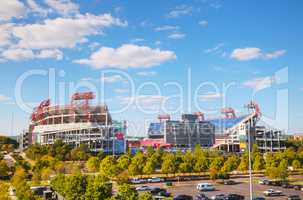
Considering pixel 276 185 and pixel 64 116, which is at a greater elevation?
pixel 64 116

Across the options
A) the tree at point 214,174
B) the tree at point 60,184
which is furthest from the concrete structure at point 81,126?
the tree at point 60,184

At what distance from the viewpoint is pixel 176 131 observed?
126 meters

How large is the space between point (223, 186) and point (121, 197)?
28892 mm

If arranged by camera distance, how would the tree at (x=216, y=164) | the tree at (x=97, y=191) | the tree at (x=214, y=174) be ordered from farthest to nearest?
1. the tree at (x=216, y=164)
2. the tree at (x=214, y=174)
3. the tree at (x=97, y=191)

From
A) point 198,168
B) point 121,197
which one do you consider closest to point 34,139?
point 198,168

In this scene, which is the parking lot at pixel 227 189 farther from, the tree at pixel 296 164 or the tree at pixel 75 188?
the tree at pixel 75 188

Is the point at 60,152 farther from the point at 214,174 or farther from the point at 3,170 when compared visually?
the point at 214,174

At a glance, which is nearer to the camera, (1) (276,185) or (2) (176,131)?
(1) (276,185)

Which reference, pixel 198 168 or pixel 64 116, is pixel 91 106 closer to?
pixel 64 116

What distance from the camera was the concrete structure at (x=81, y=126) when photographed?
97875mm

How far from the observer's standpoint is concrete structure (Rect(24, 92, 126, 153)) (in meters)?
97.9

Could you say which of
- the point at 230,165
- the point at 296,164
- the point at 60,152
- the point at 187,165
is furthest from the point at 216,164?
the point at 60,152

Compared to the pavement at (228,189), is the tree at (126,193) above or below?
above

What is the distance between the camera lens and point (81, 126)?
10019cm
